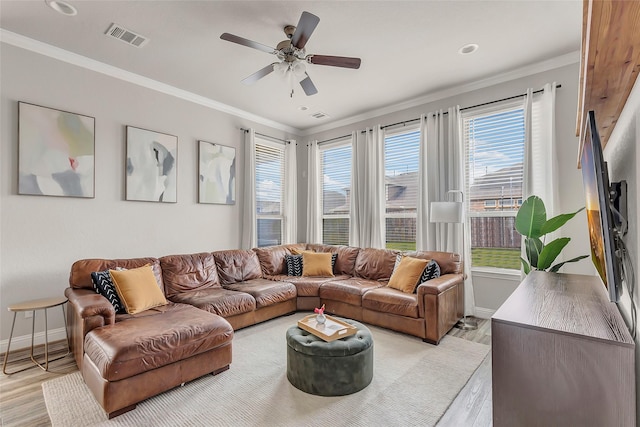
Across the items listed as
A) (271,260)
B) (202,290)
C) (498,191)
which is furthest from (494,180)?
(202,290)

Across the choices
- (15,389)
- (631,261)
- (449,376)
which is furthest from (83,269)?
(631,261)

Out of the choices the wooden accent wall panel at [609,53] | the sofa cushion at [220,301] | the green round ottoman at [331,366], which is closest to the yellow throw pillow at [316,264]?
the sofa cushion at [220,301]

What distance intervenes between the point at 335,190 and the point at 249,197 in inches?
63.0

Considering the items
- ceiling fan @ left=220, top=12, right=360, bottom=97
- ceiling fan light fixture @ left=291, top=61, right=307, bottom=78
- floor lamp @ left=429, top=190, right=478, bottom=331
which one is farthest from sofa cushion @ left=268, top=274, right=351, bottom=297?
ceiling fan light fixture @ left=291, top=61, right=307, bottom=78

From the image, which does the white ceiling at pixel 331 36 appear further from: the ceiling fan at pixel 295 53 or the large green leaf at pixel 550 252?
the large green leaf at pixel 550 252

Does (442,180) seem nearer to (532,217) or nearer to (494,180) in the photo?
(494,180)

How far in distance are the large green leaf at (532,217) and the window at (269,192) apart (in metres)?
3.73

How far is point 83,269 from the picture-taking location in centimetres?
294

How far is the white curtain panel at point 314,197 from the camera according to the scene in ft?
18.8

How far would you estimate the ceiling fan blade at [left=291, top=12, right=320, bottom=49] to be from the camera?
215cm

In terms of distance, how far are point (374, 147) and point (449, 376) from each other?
3.41m

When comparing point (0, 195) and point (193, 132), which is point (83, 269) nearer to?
point (0, 195)

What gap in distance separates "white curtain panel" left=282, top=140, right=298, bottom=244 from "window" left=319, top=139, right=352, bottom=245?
51 cm

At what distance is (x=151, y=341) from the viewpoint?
85.0 inches
